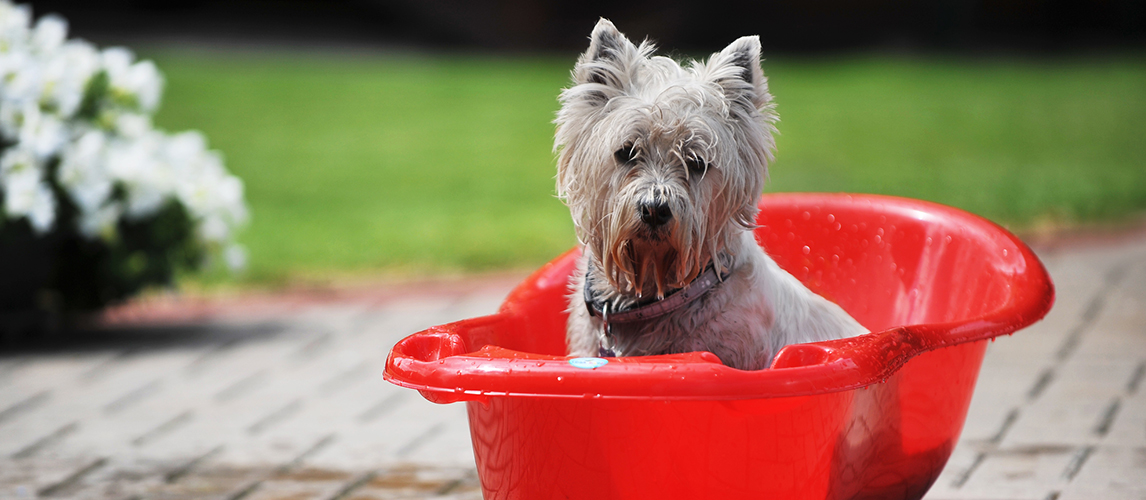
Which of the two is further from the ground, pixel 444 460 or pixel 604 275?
pixel 604 275

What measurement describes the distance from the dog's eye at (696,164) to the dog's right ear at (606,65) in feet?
1.01

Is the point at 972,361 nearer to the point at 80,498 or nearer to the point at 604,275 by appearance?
the point at 604,275

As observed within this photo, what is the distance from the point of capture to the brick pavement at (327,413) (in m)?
3.91

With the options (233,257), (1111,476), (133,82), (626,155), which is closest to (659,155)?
(626,155)

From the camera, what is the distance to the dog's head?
3.03 metres

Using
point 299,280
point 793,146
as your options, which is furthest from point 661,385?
point 793,146

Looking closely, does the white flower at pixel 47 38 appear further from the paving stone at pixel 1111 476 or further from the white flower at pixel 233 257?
the paving stone at pixel 1111 476

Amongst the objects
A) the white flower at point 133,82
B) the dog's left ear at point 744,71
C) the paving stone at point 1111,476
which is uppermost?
the white flower at point 133,82

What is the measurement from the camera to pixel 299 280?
743 cm

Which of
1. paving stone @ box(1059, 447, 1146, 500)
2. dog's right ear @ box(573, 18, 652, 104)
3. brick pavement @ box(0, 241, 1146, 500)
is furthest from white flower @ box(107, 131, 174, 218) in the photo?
paving stone @ box(1059, 447, 1146, 500)

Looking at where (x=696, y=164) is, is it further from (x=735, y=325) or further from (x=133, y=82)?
(x=133, y=82)

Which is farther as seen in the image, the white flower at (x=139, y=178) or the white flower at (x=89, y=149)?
the white flower at (x=139, y=178)

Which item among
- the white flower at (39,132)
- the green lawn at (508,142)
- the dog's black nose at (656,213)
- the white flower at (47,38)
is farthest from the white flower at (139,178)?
the dog's black nose at (656,213)

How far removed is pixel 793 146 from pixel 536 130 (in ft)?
10.4
